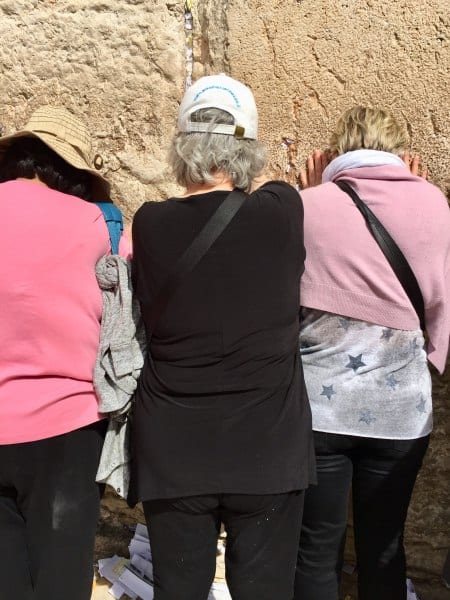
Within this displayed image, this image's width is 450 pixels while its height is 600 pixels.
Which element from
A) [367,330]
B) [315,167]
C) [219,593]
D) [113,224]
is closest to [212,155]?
[113,224]

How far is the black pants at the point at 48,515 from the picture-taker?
173 centimetres

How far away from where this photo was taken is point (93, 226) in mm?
1842

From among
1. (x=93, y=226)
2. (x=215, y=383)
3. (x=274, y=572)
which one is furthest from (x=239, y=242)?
(x=274, y=572)

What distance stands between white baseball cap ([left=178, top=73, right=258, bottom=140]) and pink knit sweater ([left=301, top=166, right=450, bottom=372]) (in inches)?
12.9

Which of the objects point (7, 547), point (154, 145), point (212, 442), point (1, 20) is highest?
point (1, 20)

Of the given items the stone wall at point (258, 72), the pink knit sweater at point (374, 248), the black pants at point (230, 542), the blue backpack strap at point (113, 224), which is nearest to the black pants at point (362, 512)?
the black pants at point (230, 542)

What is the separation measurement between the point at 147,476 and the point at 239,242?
0.66 meters

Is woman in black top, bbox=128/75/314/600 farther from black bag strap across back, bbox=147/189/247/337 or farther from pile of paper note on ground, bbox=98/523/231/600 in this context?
pile of paper note on ground, bbox=98/523/231/600

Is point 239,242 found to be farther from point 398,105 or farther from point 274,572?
point 398,105

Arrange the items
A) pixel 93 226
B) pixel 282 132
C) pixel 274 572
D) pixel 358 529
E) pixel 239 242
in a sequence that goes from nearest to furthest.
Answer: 1. pixel 239 242
2. pixel 274 572
3. pixel 93 226
4. pixel 358 529
5. pixel 282 132

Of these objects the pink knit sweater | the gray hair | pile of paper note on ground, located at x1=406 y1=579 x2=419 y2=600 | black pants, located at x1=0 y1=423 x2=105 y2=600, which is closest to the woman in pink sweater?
the pink knit sweater

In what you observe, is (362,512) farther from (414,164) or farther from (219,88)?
(219,88)

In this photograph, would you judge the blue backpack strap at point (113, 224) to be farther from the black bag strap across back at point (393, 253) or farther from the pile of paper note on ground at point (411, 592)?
the pile of paper note on ground at point (411, 592)

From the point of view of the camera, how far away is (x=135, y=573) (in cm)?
275
